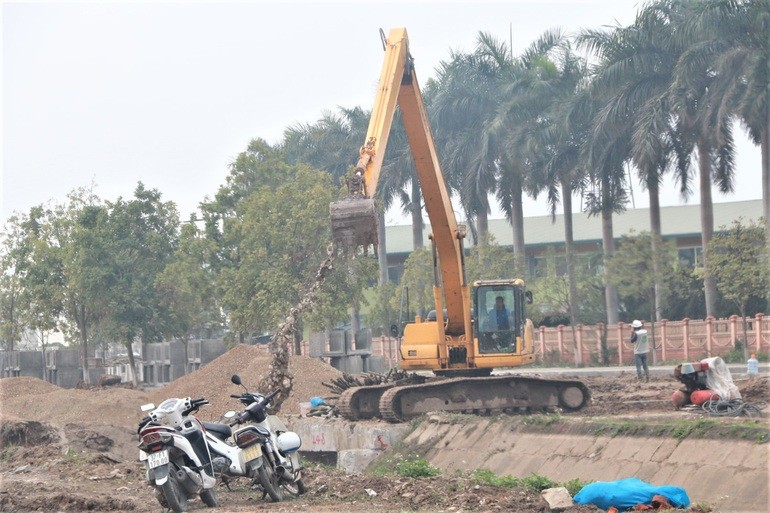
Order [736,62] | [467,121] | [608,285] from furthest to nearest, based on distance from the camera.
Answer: [467,121], [608,285], [736,62]

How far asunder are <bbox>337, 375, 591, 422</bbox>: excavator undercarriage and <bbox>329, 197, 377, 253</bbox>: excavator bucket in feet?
16.2

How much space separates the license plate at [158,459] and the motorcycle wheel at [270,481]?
1.28 metres

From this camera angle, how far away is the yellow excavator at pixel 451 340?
68.1ft

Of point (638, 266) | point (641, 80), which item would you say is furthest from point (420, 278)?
point (641, 80)

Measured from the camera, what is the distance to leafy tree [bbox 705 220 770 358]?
4012 centimetres

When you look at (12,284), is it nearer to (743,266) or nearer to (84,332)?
(84,332)

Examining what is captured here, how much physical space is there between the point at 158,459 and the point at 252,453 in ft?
4.04

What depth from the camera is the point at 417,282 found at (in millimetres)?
54531

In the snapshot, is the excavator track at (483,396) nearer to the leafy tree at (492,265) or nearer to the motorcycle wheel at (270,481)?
the motorcycle wheel at (270,481)

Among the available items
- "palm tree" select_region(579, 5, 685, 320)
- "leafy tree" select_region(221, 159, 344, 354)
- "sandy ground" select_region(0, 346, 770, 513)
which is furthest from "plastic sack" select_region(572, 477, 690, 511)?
"palm tree" select_region(579, 5, 685, 320)

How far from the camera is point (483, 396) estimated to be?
70.9 feet

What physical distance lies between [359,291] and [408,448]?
26.9m

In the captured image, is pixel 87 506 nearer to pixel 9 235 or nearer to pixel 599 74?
pixel 599 74

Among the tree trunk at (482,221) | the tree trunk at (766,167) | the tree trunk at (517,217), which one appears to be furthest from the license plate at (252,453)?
the tree trunk at (482,221)
